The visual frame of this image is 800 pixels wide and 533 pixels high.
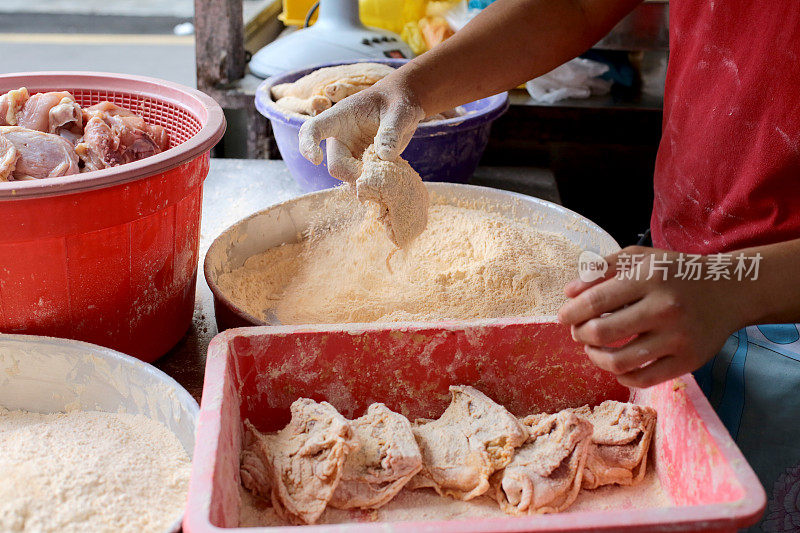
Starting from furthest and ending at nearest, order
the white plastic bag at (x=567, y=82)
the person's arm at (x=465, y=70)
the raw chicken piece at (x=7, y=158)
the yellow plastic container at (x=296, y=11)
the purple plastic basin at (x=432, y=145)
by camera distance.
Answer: the yellow plastic container at (x=296, y=11) → the white plastic bag at (x=567, y=82) → the purple plastic basin at (x=432, y=145) → the person's arm at (x=465, y=70) → the raw chicken piece at (x=7, y=158)

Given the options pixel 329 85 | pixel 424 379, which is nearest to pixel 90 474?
pixel 424 379

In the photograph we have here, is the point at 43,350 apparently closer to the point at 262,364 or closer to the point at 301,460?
the point at 262,364

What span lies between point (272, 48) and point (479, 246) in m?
1.33

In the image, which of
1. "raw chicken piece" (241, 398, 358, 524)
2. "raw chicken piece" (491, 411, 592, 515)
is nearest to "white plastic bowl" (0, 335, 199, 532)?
"raw chicken piece" (241, 398, 358, 524)

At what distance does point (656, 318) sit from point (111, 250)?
796mm

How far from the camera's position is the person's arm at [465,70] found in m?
1.36

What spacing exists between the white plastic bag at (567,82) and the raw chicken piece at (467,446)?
1777 millimetres

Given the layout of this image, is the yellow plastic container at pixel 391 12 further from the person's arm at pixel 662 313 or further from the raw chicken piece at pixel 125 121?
the person's arm at pixel 662 313

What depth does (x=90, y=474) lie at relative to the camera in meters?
0.90

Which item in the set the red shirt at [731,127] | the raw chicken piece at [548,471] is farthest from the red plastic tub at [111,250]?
the red shirt at [731,127]

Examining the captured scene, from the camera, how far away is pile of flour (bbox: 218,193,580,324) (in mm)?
1354

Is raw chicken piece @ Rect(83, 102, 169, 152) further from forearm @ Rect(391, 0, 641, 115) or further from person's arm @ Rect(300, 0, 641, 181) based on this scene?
forearm @ Rect(391, 0, 641, 115)

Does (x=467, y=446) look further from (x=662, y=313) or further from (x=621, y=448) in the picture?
(x=662, y=313)

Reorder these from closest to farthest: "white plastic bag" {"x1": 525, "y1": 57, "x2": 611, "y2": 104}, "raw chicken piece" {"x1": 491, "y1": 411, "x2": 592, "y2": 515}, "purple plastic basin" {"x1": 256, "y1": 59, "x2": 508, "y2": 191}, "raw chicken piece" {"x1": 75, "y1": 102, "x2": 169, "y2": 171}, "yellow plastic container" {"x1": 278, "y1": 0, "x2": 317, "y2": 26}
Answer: "raw chicken piece" {"x1": 491, "y1": 411, "x2": 592, "y2": 515}, "raw chicken piece" {"x1": 75, "y1": 102, "x2": 169, "y2": 171}, "purple plastic basin" {"x1": 256, "y1": 59, "x2": 508, "y2": 191}, "white plastic bag" {"x1": 525, "y1": 57, "x2": 611, "y2": 104}, "yellow plastic container" {"x1": 278, "y1": 0, "x2": 317, "y2": 26}
